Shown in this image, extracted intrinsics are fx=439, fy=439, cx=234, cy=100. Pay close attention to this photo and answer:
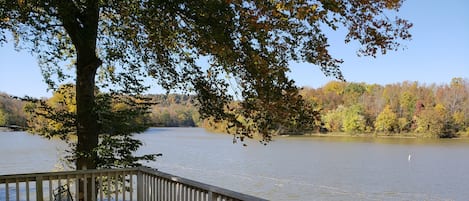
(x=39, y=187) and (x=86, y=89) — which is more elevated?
(x=86, y=89)

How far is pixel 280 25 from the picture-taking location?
14.4 feet

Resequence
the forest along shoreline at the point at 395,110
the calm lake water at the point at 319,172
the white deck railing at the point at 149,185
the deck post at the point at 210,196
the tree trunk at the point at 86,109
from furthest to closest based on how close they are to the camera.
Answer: the forest along shoreline at the point at 395,110, the calm lake water at the point at 319,172, the tree trunk at the point at 86,109, the white deck railing at the point at 149,185, the deck post at the point at 210,196

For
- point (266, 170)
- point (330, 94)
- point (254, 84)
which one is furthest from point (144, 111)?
point (330, 94)

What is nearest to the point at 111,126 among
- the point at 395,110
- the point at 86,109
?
the point at 86,109

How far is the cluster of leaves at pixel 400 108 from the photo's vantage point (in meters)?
54.8

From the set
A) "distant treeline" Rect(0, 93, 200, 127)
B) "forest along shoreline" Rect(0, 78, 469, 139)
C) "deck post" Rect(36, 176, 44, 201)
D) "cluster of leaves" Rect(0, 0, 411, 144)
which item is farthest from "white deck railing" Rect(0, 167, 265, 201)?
"forest along shoreline" Rect(0, 78, 469, 139)

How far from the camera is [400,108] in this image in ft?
208

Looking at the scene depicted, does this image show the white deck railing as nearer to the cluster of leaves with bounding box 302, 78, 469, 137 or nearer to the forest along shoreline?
the forest along shoreline

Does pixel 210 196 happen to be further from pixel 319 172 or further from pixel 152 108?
pixel 319 172

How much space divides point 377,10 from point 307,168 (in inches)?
737

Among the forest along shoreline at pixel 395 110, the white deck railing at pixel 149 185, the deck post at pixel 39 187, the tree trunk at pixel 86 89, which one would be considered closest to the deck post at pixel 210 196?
the white deck railing at pixel 149 185

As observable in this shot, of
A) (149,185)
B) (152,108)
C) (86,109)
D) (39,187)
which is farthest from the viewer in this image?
(152,108)

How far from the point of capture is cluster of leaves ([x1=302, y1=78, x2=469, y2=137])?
54847 mm

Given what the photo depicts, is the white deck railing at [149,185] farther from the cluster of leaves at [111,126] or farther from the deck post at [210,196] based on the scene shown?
the cluster of leaves at [111,126]
